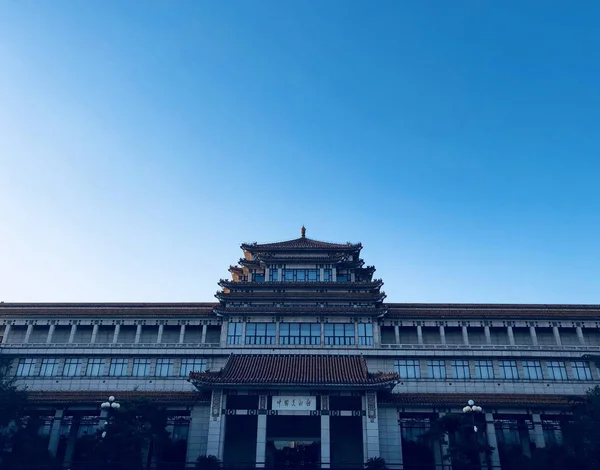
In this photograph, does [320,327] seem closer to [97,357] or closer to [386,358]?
[386,358]

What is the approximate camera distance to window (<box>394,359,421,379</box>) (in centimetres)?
4461

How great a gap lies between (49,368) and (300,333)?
21.8m

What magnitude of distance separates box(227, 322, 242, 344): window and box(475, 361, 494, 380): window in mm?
20339

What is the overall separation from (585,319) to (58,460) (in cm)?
4506

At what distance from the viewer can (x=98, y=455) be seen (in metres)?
35.5

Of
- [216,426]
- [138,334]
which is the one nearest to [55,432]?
[138,334]

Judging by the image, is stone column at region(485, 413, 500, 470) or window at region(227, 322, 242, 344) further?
window at region(227, 322, 242, 344)

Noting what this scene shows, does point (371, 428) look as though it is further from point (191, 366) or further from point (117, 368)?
point (117, 368)

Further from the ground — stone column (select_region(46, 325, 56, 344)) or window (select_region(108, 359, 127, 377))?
stone column (select_region(46, 325, 56, 344))

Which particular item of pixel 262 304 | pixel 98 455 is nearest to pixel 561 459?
pixel 262 304

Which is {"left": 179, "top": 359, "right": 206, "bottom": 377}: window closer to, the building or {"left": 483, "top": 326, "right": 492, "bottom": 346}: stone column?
the building

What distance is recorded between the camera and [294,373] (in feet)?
134

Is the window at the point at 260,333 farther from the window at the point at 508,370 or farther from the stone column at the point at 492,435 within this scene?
the window at the point at 508,370

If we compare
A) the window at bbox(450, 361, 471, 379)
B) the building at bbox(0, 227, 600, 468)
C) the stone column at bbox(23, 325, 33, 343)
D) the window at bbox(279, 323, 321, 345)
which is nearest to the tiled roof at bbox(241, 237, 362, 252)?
the building at bbox(0, 227, 600, 468)
